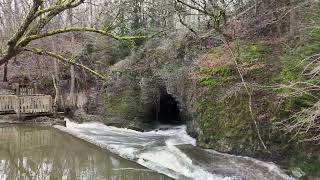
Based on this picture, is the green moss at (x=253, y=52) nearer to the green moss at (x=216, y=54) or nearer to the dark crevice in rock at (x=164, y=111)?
the green moss at (x=216, y=54)

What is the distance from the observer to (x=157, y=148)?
12.3m

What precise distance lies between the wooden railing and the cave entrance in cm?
591

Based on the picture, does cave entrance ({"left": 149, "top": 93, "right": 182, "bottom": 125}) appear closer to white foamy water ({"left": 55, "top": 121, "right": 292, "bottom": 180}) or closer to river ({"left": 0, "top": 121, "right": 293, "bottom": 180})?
white foamy water ({"left": 55, "top": 121, "right": 292, "bottom": 180})

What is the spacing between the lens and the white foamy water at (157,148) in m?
9.46

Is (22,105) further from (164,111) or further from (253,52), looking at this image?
(253,52)

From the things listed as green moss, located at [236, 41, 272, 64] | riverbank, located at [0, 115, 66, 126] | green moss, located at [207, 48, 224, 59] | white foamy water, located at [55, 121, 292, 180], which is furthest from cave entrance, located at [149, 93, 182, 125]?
green moss, located at [236, 41, 272, 64]

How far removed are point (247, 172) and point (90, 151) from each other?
569 centimetres

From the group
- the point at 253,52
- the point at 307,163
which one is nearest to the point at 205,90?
→ the point at 253,52

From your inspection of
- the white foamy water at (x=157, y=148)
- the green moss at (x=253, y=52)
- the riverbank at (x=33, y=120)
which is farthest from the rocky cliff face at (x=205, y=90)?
the riverbank at (x=33, y=120)

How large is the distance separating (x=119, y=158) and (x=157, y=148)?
1.38 m

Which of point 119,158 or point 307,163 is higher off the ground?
point 307,163

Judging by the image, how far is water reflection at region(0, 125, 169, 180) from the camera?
10.3 meters

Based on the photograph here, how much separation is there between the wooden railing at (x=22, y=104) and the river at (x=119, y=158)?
125 inches

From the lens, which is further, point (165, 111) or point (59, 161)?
point (165, 111)
